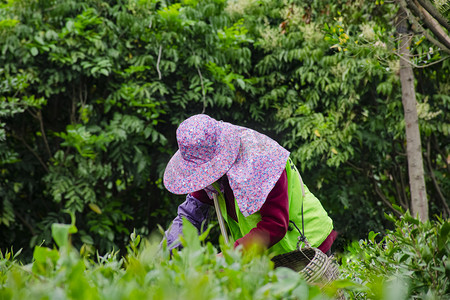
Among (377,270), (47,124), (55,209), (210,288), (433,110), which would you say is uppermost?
(210,288)

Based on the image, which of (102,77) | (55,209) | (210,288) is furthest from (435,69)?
(210,288)

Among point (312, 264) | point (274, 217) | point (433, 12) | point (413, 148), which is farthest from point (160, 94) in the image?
point (312, 264)

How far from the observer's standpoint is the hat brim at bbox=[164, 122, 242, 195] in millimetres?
1939

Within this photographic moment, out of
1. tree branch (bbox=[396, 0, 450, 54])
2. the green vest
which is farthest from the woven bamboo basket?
tree branch (bbox=[396, 0, 450, 54])

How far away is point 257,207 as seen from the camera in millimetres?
1869

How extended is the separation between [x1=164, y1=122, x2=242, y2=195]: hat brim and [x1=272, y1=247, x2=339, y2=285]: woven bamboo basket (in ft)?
1.40

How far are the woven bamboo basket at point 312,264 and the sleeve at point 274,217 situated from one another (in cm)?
11

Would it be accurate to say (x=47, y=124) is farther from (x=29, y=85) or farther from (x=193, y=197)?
(x=193, y=197)

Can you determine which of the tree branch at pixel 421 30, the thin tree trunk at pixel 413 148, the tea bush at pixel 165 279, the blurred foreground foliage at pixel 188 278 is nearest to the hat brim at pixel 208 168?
the blurred foreground foliage at pixel 188 278

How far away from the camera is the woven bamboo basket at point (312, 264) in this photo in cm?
156

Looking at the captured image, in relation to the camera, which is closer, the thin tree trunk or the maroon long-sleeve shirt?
the maroon long-sleeve shirt

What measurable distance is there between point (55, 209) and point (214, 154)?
3701mm

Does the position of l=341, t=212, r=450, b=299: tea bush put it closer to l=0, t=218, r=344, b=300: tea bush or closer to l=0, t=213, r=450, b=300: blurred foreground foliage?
l=0, t=213, r=450, b=300: blurred foreground foliage

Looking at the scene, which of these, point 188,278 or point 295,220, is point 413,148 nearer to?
point 295,220
